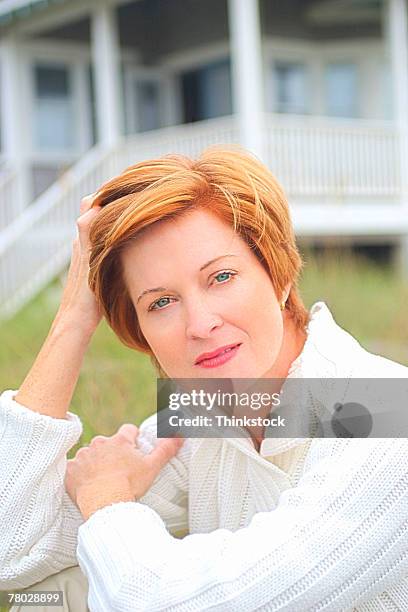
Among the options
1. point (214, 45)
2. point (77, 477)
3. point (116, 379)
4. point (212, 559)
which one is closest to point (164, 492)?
point (77, 477)

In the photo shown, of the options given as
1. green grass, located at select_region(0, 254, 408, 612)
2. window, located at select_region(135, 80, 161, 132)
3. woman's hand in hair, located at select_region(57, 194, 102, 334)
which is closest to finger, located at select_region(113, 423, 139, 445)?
woman's hand in hair, located at select_region(57, 194, 102, 334)

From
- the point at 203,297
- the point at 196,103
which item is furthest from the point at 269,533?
the point at 196,103

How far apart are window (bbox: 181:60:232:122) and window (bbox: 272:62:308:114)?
0.76 metres

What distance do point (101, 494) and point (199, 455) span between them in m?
0.29

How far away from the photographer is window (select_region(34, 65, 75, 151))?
1581 centimetres

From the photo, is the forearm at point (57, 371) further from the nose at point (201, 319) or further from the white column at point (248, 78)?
the white column at point (248, 78)

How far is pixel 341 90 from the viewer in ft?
52.4

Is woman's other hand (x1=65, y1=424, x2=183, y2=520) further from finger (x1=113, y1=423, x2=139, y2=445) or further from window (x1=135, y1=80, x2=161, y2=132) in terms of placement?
window (x1=135, y1=80, x2=161, y2=132)

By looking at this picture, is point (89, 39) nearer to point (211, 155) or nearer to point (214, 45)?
point (214, 45)

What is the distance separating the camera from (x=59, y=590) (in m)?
2.15

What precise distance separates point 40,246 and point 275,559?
453 inches

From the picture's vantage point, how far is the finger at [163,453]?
7.37 ft

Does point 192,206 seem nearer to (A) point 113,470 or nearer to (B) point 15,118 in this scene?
(A) point 113,470

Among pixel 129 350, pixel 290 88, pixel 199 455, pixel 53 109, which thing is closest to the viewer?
pixel 199 455
